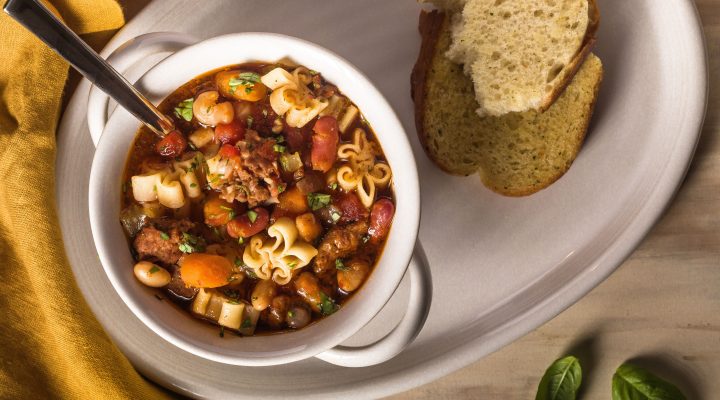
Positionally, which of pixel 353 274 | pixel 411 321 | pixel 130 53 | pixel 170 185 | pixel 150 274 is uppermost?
pixel 130 53

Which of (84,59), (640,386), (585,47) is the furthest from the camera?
(640,386)

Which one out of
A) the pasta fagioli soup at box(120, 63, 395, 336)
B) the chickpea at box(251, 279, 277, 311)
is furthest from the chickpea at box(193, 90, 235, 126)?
the chickpea at box(251, 279, 277, 311)

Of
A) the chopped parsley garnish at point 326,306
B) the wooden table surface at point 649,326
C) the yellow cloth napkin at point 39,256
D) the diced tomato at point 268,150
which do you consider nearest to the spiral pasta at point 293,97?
the diced tomato at point 268,150

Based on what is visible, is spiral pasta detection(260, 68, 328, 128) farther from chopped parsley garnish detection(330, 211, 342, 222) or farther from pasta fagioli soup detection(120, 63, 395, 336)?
chopped parsley garnish detection(330, 211, 342, 222)

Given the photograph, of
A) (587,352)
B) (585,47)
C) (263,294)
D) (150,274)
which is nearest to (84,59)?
(150,274)

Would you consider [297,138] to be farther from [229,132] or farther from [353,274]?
[353,274]

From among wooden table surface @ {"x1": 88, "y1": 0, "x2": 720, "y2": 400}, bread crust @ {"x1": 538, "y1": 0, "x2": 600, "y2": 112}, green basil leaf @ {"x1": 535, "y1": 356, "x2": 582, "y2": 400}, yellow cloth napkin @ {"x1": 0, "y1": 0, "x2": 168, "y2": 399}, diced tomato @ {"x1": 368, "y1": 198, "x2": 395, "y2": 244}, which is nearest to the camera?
diced tomato @ {"x1": 368, "y1": 198, "x2": 395, "y2": 244}

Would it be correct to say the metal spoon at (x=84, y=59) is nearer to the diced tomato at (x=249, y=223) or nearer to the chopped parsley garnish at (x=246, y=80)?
the chopped parsley garnish at (x=246, y=80)

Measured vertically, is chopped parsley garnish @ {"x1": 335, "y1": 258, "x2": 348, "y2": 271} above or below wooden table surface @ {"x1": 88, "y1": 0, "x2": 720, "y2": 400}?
above
